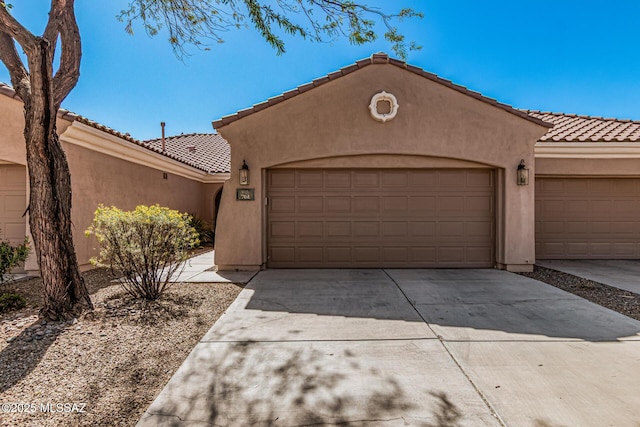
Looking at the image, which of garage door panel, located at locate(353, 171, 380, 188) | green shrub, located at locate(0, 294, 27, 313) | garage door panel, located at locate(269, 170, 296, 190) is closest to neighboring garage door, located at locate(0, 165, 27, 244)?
green shrub, located at locate(0, 294, 27, 313)

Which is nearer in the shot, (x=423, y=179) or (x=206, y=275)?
(x=206, y=275)

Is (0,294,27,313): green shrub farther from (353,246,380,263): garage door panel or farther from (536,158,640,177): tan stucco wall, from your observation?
(536,158,640,177): tan stucco wall

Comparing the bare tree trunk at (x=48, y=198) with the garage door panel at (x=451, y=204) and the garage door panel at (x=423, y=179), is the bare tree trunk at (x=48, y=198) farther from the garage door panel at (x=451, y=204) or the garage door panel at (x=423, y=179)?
the garage door panel at (x=451, y=204)

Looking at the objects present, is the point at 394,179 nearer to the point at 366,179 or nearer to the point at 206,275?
the point at 366,179

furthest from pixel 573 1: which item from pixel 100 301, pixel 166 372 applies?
pixel 100 301

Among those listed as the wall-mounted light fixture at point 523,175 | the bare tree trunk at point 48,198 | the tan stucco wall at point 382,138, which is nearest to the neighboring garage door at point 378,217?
the tan stucco wall at point 382,138

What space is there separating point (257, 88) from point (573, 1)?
32.1 feet

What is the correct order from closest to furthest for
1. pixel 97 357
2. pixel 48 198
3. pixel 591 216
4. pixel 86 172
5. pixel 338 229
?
1. pixel 97 357
2. pixel 48 198
3. pixel 86 172
4. pixel 338 229
5. pixel 591 216

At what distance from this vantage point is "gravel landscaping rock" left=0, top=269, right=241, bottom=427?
2.62 meters

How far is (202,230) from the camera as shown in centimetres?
1392

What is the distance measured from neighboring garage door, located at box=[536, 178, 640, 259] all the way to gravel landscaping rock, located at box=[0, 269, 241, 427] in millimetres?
9311

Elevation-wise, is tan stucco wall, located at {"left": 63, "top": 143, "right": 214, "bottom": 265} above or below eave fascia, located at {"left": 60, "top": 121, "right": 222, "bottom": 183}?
below

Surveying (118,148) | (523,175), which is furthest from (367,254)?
(118,148)

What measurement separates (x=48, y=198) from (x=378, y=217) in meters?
6.50
